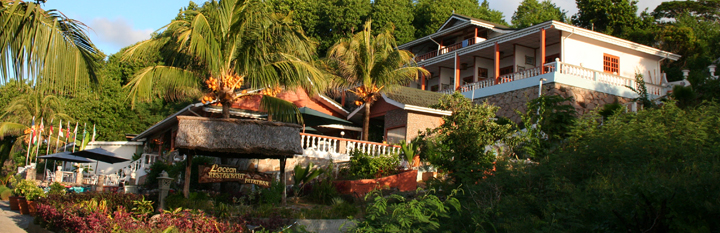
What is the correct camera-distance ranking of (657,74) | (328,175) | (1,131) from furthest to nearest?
1. (1,131)
2. (657,74)
3. (328,175)

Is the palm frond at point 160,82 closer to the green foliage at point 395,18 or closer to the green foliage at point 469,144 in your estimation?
the green foliage at point 469,144

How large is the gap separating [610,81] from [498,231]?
64.5 feet

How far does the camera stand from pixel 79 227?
35.4 feet

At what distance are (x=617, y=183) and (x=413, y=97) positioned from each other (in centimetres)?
1811

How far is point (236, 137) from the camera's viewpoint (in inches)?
544

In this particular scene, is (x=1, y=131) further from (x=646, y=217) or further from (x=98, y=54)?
(x=646, y=217)

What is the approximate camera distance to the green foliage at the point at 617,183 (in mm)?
6480

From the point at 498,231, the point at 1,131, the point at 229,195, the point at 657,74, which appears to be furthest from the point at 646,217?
the point at 1,131

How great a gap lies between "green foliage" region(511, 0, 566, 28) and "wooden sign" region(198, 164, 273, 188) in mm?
35565

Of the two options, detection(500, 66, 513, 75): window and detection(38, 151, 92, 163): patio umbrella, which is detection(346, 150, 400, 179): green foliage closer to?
detection(38, 151, 92, 163): patio umbrella

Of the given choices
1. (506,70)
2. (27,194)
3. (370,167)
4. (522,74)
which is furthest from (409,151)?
(506,70)

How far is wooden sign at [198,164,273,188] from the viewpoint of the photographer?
1388 centimetres

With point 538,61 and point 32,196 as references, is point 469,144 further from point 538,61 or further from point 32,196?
point 538,61

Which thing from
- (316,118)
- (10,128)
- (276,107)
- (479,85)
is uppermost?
(479,85)
